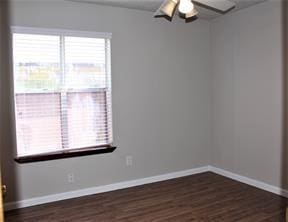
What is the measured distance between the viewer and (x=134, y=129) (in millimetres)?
4012

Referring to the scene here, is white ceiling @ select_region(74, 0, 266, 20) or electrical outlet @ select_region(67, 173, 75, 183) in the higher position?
white ceiling @ select_region(74, 0, 266, 20)

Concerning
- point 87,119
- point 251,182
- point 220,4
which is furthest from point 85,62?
point 251,182

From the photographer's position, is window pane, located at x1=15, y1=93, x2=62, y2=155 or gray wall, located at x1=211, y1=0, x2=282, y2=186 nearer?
window pane, located at x1=15, y1=93, x2=62, y2=155

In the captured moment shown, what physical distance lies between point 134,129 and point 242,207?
1.67 metres

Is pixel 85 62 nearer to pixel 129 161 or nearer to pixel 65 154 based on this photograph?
pixel 65 154

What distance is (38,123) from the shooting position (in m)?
3.44

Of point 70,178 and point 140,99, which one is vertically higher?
point 140,99

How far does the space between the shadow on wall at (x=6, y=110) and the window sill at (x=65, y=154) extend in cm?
13

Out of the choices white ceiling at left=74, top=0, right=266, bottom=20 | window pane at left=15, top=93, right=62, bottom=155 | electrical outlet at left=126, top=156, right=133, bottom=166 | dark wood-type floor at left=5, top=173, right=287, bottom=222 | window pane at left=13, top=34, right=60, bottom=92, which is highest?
white ceiling at left=74, top=0, right=266, bottom=20

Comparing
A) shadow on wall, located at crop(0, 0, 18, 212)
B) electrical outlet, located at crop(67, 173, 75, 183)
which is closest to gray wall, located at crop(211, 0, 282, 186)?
electrical outlet, located at crop(67, 173, 75, 183)

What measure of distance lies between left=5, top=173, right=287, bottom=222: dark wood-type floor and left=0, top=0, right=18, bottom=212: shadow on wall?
382mm

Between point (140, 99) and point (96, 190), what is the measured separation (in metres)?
1.35

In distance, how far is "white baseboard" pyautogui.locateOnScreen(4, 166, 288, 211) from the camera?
3402 mm

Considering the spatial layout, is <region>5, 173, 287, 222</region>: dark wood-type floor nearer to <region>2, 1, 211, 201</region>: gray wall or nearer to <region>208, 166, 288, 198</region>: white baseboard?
<region>208, 166, 288, 198</region>: white baseboard
